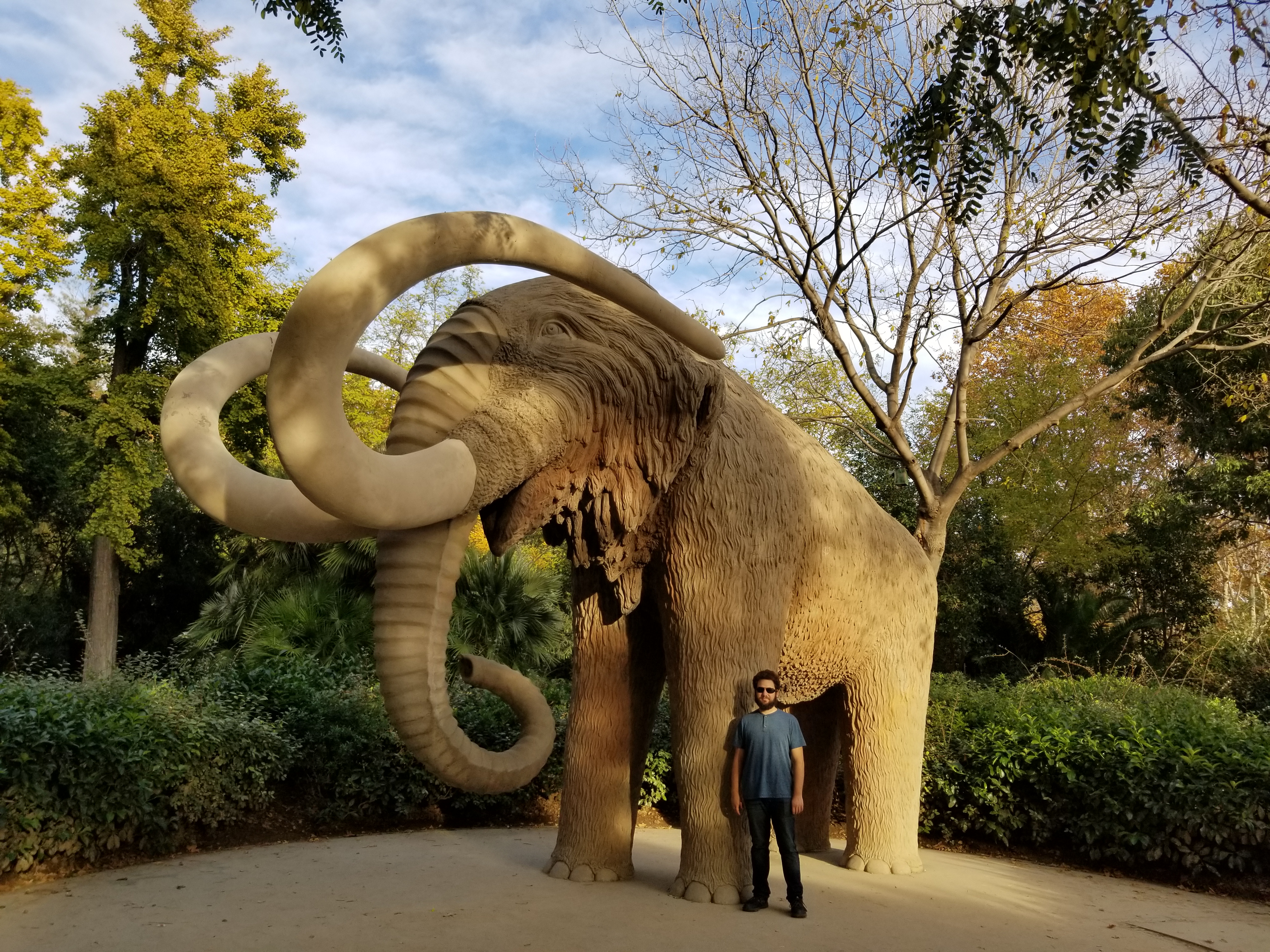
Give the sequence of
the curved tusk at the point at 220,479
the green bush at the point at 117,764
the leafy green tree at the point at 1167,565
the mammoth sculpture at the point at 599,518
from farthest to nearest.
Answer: the leafy green tree at the point at 1167,565
the green bush at the point at 117,764
the curved tusk at the point at 220,479
the mammoth sculpture at the point at 599,518

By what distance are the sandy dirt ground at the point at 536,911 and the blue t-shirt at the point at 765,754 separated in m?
0.52

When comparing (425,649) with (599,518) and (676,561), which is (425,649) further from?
(676,561)

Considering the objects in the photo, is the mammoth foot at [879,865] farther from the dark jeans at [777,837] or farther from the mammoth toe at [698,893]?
the mammoth toe at [698,893]

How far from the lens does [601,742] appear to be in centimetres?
461

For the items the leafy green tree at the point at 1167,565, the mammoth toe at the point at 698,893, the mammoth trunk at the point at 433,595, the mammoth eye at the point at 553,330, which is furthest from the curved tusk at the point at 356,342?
the leafy green tree at the point at 1167,565

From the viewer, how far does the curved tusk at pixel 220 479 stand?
3227 millimetres

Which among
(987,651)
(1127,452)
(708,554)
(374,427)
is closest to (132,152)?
(374,427)

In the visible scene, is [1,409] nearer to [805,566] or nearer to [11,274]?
[11,274]

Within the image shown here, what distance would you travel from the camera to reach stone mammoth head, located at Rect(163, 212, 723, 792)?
8.51ft

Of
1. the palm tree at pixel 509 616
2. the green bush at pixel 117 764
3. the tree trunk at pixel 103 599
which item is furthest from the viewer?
the tree trunk at pixel 103 599

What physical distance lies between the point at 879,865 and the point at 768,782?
1.69 m

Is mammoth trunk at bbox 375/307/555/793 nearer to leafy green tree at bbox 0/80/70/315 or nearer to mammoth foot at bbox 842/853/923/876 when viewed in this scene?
mammoth foot at bbox 842/853/923/876

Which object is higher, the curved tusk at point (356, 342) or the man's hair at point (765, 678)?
the curved tusk at point (356, 342)

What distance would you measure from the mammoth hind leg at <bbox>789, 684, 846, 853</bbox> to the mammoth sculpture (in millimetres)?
352
